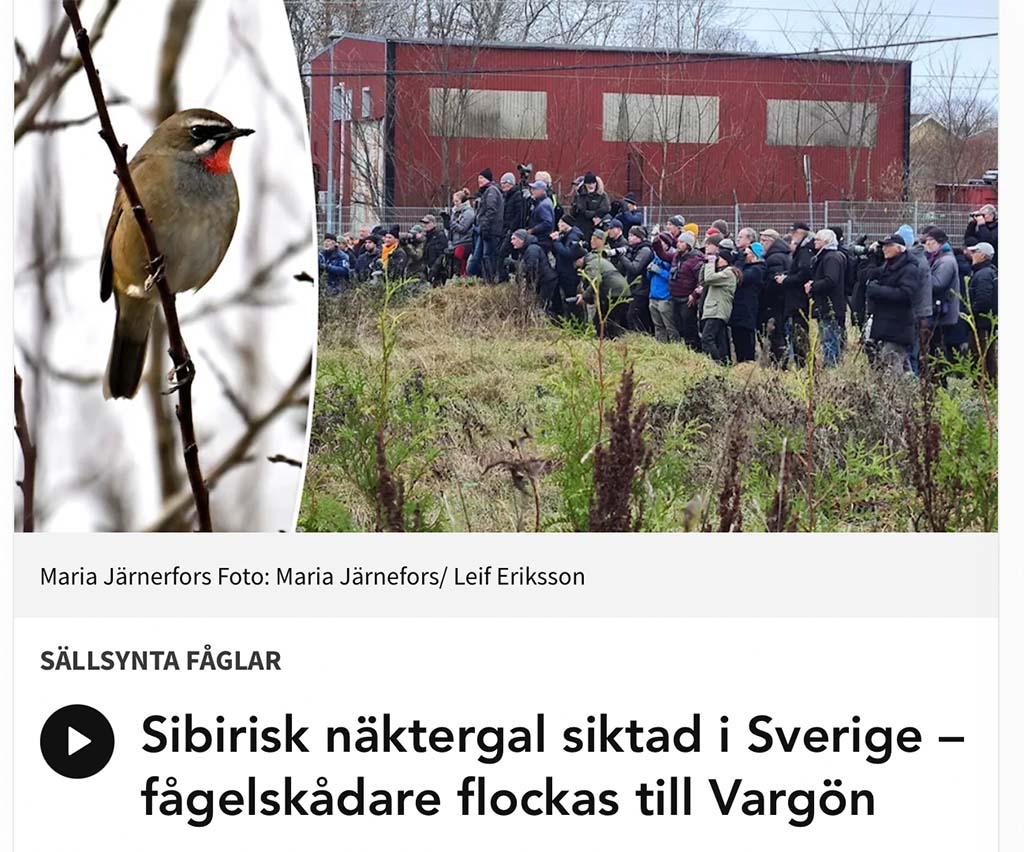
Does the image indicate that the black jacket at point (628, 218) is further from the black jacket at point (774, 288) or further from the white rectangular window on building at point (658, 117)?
the black jacket at point (774, 288)

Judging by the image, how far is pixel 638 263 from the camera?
27.1 ft

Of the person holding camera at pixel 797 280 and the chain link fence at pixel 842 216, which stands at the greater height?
the chain link fence at pixel 842 216

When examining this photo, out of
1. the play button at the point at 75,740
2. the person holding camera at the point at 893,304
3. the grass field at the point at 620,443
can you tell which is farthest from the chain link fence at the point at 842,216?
the play button at the point at 75,740

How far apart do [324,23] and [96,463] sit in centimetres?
263

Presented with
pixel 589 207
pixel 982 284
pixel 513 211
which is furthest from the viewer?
pixel 513 211

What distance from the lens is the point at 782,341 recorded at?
8.25 metres

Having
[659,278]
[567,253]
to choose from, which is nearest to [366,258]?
[567,253]

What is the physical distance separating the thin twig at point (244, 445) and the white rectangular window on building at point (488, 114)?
260cm

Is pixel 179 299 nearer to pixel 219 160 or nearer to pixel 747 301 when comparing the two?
pixel 219 160

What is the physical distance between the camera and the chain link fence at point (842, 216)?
7953 mm

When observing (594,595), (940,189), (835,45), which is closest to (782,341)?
(940,189)

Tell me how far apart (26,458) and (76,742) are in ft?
3.21

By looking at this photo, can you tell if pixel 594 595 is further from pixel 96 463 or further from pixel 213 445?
pixel 96 463

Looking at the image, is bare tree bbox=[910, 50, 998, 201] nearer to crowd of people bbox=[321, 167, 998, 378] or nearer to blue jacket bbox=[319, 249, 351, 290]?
crowd of people bbox=[321, 167, 998, 378]
